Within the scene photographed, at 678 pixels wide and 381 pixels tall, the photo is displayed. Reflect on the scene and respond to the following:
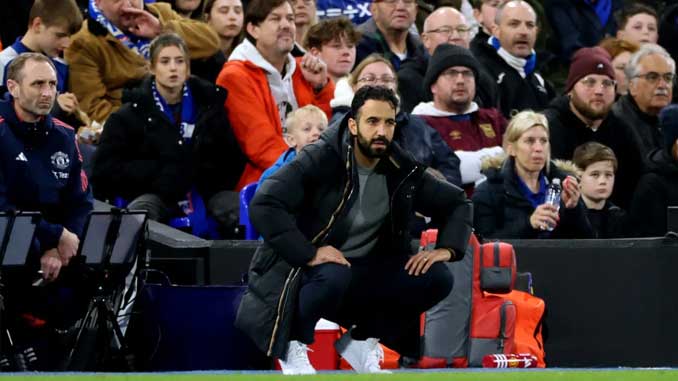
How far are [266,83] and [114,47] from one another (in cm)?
109

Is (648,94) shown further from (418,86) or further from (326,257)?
(326,257)

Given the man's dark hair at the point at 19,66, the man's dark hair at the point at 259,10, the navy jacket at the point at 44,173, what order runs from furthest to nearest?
the man's dark hair at the point at 259,10 → the man's dark hair at the point at 19,66 → the navy jacket at the point at 44,173

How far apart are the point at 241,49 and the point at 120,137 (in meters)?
1.38

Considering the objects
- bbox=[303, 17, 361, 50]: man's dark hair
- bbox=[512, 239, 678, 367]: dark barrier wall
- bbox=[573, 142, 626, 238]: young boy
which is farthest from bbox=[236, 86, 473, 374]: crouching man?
bbox=[303, 17, 361, 50]: man's dark hair

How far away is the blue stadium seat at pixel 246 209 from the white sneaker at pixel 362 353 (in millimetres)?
1985

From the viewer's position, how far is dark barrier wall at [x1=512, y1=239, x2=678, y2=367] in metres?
11.3

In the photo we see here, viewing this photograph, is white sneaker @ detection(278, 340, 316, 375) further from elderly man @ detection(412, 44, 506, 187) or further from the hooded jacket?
elderly man @ detection(412, 44, 506, 187)

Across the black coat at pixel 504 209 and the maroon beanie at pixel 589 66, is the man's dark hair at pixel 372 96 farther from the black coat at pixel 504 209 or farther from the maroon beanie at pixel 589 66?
the maroon beanie at pixel 589 66

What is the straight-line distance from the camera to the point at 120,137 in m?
11.8

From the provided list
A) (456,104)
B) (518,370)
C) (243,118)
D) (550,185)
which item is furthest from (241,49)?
(518,370)

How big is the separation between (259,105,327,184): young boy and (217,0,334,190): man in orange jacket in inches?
20.3

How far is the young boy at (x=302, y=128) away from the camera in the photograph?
11.7 m

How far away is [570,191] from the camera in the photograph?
38.4ft

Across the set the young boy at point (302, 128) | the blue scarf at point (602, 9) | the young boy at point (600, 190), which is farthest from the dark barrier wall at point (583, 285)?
the blue scarf at point (602, 9)
